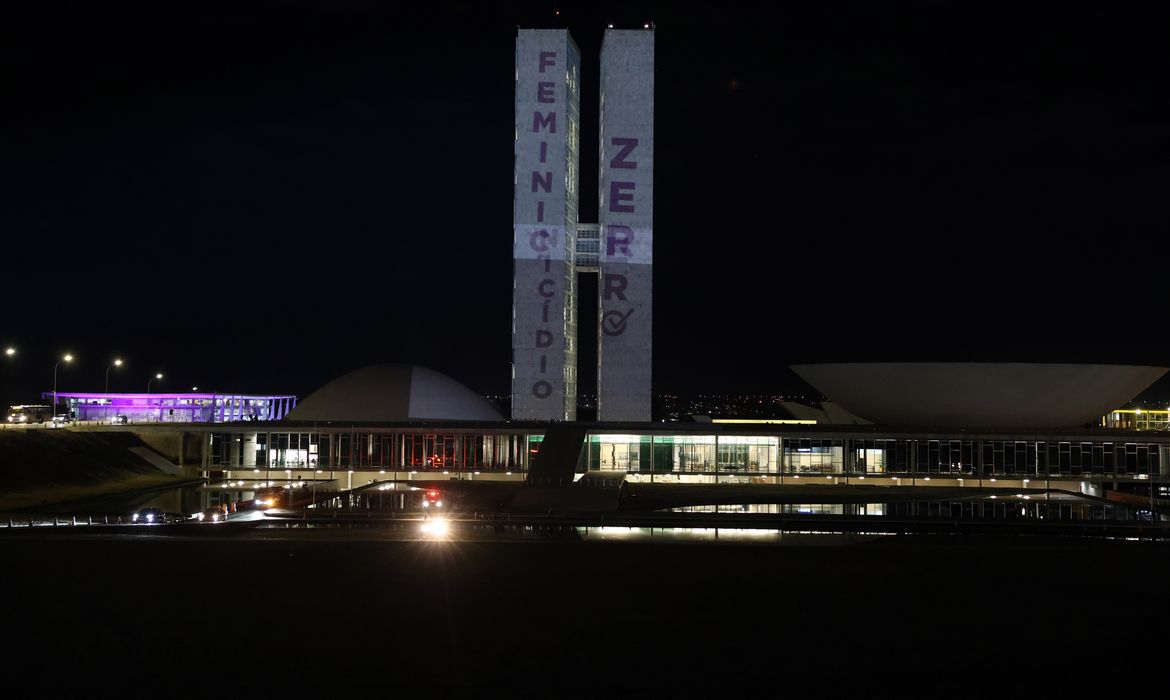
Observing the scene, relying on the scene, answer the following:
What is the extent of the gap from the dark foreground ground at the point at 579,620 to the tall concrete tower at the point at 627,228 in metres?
40.6

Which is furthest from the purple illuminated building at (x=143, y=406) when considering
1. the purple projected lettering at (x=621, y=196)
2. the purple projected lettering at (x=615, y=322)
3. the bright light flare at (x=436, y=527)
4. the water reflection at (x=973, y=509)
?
the bright light flare at (x=436, y=527)

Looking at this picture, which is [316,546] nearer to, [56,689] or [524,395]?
[56,689]

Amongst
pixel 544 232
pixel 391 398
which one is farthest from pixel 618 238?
pixel 391 398

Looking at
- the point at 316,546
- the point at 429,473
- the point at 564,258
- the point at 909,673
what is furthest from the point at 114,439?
the point at 909,673

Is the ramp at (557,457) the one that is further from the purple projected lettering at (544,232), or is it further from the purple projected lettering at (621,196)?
the purple projected lettering at (621,196)

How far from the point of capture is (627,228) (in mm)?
64312

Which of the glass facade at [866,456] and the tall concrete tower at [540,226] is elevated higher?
the tall concrete tower at [540,226]

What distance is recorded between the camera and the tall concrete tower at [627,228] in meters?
64.1

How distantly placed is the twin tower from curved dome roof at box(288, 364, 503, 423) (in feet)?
13.4

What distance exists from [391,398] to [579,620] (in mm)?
48270

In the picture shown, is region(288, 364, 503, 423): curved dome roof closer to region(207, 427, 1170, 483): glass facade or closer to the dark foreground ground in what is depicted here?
region(207, 427, 1170, 483): glass facade

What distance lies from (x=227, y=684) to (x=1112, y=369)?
151 ft

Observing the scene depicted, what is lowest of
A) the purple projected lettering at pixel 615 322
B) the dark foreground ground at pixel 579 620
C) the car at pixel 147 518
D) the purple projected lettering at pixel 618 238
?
the dark foreground ground at pixel 579 620

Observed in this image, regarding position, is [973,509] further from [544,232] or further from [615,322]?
[544,232]
